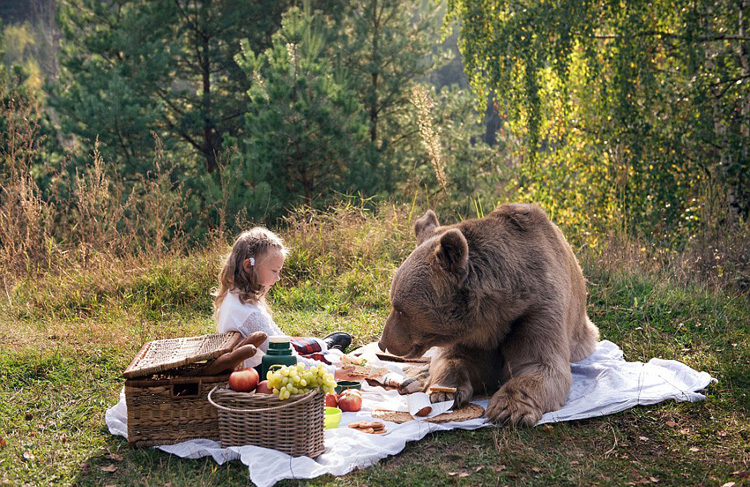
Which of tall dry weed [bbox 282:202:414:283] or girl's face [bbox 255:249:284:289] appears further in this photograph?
tall dry weed [bbox 282:202:414:283]

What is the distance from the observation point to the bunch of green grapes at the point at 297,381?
3021 mm

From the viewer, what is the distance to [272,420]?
305cm

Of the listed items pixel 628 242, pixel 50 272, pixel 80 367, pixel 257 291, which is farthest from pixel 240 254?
pixel 628 242

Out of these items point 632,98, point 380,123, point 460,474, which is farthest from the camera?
point 380,123

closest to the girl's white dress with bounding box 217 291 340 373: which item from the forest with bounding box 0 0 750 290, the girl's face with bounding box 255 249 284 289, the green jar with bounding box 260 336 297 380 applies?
the girl's face with bounding box 255 249 284 289

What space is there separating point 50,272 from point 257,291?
3862 mm

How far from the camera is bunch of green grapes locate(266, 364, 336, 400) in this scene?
3021 millimetres

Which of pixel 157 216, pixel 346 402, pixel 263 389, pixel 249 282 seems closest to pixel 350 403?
Result: pixel 346 402

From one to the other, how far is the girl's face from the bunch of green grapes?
1.06m

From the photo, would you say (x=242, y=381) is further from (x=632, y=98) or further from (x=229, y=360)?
(x=632, y=98)

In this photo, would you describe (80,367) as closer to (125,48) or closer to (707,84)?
(707,84)

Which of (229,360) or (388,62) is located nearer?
(229,360)

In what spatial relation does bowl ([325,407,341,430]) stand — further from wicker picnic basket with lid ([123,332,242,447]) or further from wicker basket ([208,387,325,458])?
wicker picnic basket with lid ([123,332,242,447])

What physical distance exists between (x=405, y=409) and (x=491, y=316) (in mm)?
733
